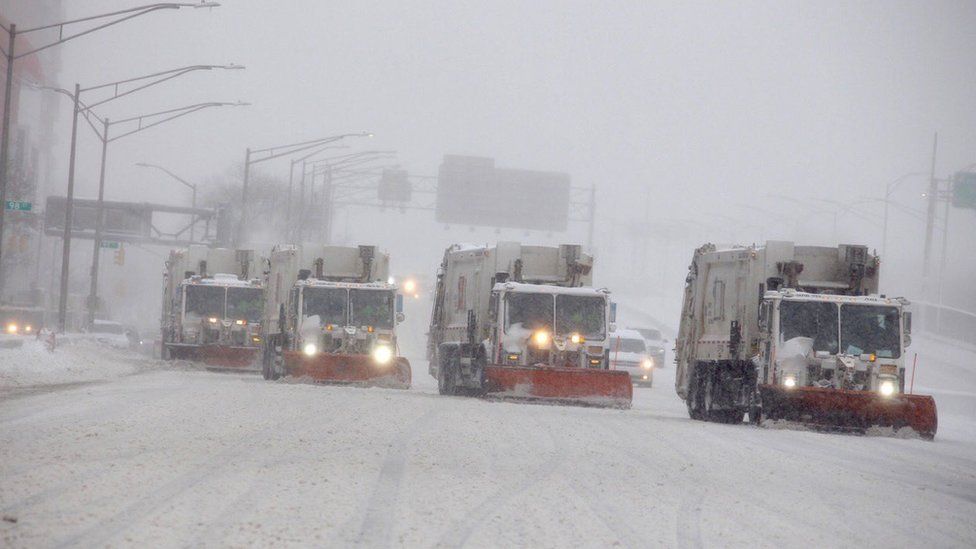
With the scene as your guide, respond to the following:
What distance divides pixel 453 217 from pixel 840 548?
2835 inches

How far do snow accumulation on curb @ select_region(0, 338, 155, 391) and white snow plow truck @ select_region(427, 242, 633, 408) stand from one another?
27.4 ft

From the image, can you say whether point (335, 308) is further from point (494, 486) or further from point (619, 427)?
point (494, 486)

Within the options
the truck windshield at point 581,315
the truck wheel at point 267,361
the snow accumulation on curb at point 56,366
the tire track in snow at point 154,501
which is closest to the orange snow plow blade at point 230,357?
the snow accumulation on curb at point 56,366

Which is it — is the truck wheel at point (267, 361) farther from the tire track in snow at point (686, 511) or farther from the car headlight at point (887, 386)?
the tire track in snow at point (686, 511)

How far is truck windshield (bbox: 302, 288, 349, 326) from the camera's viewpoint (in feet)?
115

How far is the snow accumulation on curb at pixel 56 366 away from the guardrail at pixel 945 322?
44.9 m

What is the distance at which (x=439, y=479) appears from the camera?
1460 centimetres

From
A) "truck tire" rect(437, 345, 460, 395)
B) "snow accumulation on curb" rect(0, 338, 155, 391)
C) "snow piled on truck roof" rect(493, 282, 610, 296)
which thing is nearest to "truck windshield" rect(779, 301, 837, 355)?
"snow piled on truck roof" rect(493, 282, 610, 296)

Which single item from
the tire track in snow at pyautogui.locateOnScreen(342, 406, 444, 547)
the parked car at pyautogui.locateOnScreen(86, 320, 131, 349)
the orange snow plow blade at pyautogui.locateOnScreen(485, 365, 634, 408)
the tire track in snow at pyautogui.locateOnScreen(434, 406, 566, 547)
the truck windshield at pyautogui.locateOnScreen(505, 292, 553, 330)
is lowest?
the parked car at pyautogui.locateOnScreen(86, 320, 131, 349)

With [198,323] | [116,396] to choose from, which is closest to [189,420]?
[116,396]

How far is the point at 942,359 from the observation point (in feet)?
224

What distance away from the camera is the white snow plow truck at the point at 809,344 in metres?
24.9

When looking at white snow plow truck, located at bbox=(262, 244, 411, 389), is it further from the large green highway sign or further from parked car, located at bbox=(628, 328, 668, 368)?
the large green highway sign

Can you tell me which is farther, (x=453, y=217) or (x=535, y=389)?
(x=453, y=217)
